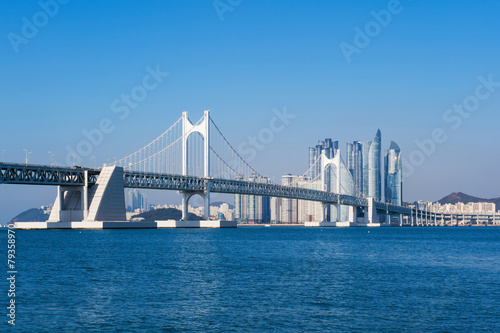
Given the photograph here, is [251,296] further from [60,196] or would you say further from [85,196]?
[60,196]

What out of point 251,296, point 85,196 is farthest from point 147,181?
point 251,296

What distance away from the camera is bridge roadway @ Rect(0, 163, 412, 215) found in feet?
236

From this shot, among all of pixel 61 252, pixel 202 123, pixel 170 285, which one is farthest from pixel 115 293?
pixel 202 123

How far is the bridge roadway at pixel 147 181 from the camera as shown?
71.9 meters

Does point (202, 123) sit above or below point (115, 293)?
above

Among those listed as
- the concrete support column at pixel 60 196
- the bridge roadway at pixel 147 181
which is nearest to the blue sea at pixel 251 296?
the bridge roadway at pixel 147 181

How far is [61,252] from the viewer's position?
3875cm

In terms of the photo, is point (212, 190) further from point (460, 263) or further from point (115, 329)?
point (115, 329)

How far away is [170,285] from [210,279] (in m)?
2.53

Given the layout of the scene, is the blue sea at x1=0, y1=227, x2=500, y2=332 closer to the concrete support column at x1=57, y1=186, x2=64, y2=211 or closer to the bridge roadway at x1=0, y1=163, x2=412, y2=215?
the bridge roadway at x1=0, y1=163, x2=412, y2=215

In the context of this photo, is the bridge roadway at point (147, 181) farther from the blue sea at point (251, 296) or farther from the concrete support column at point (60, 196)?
the blue sea at point (251, 296)

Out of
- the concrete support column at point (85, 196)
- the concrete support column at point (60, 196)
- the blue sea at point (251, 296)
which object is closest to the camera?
the blue sea at point (251, 296)

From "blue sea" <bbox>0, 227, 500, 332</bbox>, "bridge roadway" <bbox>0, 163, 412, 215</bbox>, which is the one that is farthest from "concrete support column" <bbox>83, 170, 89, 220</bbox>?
"blue sea" <bbox>0, 227, 500, 332</bbox>

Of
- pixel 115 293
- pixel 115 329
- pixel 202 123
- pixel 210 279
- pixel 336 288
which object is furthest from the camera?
pixel 202 123
